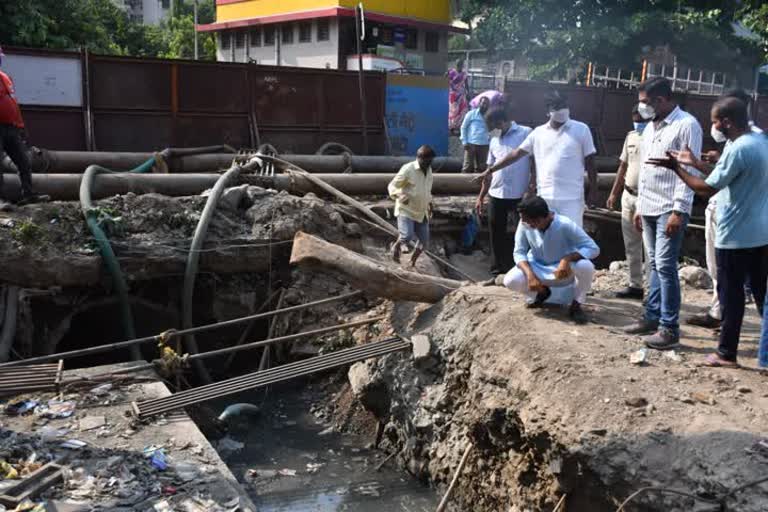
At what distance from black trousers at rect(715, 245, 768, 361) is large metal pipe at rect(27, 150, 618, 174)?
557 cm

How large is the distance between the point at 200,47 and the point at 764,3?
915 inches

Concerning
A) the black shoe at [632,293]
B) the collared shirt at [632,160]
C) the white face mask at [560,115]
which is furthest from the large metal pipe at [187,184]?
the black shoe at [632,293]

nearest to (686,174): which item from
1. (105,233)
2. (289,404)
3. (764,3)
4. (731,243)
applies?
(731,243)

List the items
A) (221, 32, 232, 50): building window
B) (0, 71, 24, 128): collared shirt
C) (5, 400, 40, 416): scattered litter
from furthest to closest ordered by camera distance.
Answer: (221, 32, 232, 50): building window < (0, 71, 24, 128): collared shirt < (5, 400, 40, 416): scattered litter

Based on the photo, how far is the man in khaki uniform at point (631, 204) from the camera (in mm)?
6203

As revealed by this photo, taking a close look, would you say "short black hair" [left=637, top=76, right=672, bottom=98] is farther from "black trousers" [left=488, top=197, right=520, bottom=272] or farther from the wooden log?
the wooden log

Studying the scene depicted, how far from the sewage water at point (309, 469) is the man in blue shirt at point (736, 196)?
278 cm

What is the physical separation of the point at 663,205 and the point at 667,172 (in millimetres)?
227

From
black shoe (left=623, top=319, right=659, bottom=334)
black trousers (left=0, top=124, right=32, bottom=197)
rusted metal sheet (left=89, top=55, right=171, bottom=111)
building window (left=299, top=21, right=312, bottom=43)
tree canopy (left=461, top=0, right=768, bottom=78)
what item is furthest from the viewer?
building window (left=299, top=21, right=312, bottom=43)

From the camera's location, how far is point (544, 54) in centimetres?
1975

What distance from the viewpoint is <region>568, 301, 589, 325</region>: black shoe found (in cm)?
551

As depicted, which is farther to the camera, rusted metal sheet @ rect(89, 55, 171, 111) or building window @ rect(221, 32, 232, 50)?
building window @ rect(221, 32, 232, 50)

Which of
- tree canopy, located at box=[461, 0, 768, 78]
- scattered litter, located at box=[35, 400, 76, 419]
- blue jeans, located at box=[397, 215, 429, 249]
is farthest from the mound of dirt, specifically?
tree canopy, located at box=[461, 0, 768, 78]

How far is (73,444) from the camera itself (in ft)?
15.5
